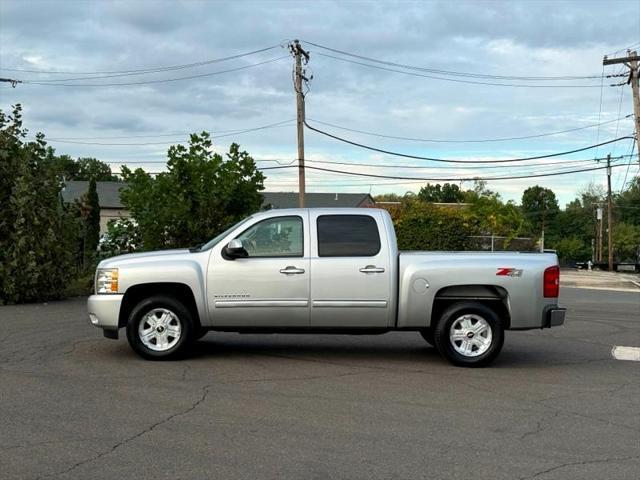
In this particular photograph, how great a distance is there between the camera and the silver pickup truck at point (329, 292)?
8.35 m

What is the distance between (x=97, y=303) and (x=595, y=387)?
5.77 metres

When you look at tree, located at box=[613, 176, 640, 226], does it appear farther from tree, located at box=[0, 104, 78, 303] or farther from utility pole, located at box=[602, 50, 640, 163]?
tree, located at box=[0, 104, 78, 303]

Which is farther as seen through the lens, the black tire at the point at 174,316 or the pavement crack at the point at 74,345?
the pavement crack at the point at 74,345

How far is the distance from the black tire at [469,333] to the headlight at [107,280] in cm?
390

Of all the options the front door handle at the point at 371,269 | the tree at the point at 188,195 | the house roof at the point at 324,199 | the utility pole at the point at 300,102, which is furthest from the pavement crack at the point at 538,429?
the house roof at the point at 324,199

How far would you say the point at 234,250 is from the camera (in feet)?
27.3

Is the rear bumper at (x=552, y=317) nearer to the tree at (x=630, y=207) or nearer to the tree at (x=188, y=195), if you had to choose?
the tree at (x=188, y=195)

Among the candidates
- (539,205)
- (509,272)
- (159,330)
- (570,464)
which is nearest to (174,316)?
(159,330)

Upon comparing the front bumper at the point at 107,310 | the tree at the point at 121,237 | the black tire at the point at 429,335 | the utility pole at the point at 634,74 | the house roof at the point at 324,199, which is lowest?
the black tire at the point at 429,335

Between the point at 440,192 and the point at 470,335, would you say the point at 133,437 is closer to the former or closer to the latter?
the point at 470,335

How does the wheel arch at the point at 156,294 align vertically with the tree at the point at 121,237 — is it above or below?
below

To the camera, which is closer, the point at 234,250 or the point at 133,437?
the point at 133,437

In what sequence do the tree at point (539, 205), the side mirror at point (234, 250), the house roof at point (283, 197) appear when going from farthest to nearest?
the tree at point (539, 205)
the house roof at point (283, 197)
the side mirror at point (234, 250)

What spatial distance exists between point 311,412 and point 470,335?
2.87m
